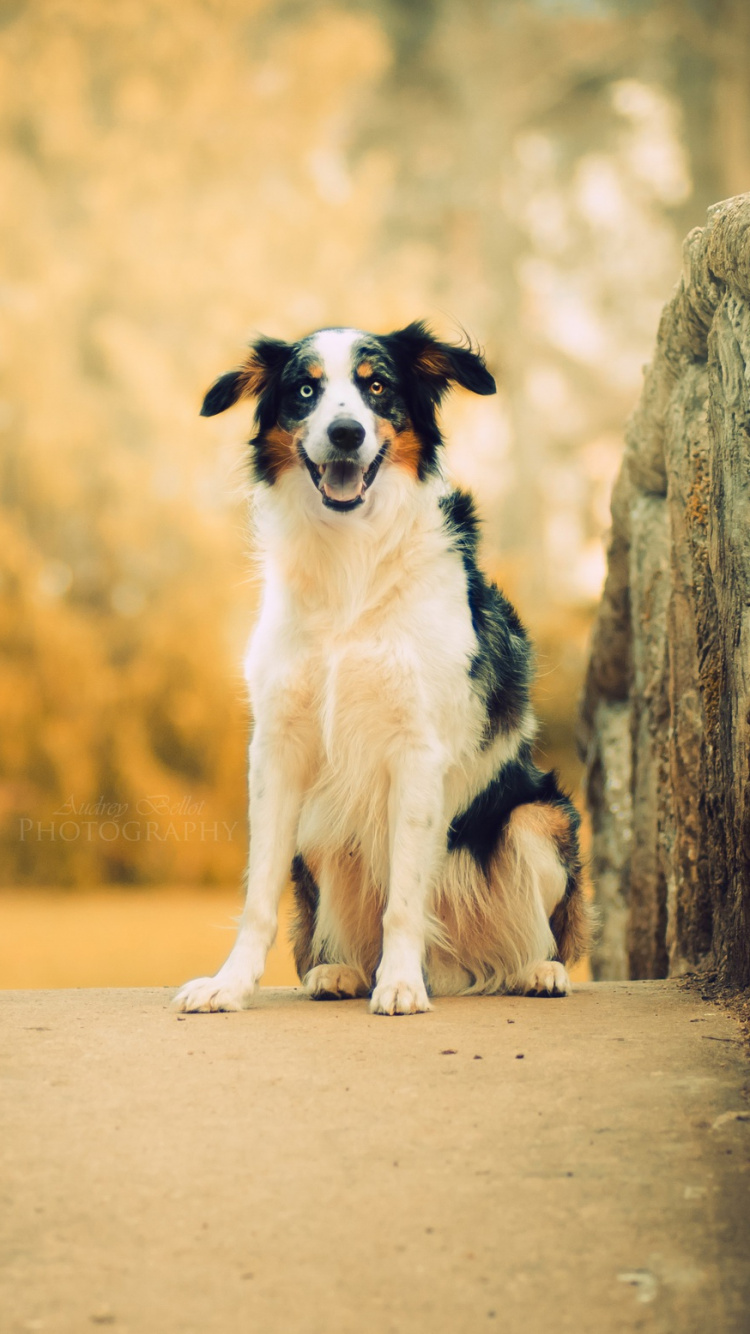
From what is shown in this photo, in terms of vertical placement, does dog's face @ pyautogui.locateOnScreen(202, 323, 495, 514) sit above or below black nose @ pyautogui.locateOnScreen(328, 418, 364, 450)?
above

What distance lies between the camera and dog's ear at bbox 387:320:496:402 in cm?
296

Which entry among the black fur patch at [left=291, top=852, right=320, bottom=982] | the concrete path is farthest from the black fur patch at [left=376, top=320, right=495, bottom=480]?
the concrete path

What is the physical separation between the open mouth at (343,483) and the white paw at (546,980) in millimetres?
1193

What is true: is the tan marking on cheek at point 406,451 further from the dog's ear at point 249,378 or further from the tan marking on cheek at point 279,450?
the dog's ear at point 249,378

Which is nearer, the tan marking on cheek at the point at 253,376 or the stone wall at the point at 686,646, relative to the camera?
the stone wall at the point at 686,646

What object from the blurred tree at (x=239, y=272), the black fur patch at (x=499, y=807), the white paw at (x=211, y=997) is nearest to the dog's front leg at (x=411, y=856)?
the black fur patch at (x=499, y=807)

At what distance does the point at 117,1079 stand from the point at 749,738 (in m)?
1.30

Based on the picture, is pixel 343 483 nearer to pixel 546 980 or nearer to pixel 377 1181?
pixel 546 980

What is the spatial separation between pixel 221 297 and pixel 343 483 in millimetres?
9301

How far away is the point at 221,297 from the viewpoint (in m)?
11.4

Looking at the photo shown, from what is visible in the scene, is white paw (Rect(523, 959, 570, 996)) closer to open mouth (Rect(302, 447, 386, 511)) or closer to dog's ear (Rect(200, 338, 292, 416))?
open mouth (Rect(302, 447, 386, 511))

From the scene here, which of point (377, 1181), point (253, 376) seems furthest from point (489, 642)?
point (377, 1181)

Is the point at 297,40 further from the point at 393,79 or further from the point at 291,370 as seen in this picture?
the point at 291,370

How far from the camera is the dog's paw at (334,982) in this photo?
2.83 m
